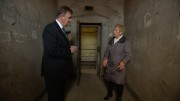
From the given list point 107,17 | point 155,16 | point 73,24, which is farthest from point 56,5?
point 155,16

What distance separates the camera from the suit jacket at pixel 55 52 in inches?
61.0

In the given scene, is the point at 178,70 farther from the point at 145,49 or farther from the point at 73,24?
the point at 73,24

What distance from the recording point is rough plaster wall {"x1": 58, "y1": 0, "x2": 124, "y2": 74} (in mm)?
4172

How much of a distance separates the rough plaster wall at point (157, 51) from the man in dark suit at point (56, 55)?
1.12 metres

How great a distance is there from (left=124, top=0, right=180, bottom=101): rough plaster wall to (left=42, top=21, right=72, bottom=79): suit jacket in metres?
1.14

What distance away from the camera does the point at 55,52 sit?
5.09 feet

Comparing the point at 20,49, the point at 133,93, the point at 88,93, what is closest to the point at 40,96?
the point at 88,93

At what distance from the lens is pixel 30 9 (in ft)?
7.59

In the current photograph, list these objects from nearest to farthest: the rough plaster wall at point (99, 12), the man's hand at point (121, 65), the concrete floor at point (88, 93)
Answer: the man's hand at point (121, 65)
the concrete floor at point (88, 93)
the rough plaster wall at point (99, 12)

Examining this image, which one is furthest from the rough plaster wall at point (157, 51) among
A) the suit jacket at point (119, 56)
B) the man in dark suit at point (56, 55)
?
the man in dark suit at point (56, 55)

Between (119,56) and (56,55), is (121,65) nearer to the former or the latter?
(119,56)

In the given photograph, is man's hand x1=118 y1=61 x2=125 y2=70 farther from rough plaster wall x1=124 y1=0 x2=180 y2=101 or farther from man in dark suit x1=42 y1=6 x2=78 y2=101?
man in dark suit x1=42 y1=6 x2=78 y2=101

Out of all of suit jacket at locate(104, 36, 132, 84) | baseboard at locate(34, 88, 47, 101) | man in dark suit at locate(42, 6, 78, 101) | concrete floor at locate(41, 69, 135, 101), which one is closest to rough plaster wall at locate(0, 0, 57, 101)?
baseboard at locate(34, 88, 47, 101)

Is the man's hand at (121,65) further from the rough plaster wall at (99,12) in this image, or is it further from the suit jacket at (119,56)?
the rough plaster wall at (99,12)
